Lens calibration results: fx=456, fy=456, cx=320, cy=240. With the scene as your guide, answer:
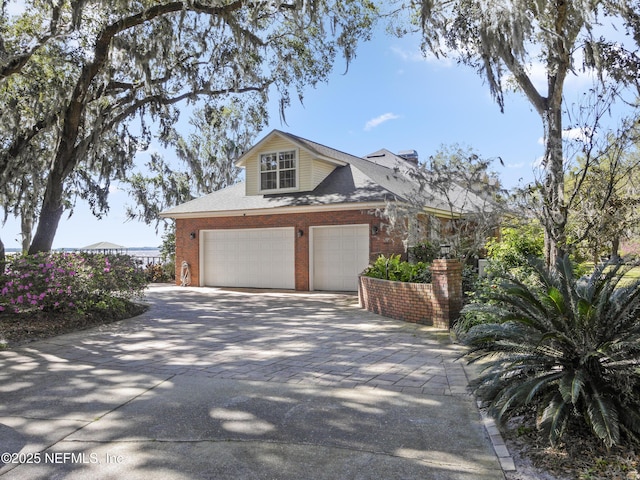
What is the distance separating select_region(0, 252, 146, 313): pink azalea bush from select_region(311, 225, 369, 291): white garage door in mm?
6343

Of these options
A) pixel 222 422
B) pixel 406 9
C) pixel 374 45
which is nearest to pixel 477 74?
pixel 406 9

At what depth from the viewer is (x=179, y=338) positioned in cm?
755

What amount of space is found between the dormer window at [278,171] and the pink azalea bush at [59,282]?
287 inches

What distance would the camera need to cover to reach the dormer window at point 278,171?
15781mm

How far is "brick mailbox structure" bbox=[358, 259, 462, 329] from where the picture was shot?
8.01m

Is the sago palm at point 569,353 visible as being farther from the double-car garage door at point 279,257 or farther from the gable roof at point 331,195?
the double-car garage door at point 279,257

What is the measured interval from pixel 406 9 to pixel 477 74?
3082mm

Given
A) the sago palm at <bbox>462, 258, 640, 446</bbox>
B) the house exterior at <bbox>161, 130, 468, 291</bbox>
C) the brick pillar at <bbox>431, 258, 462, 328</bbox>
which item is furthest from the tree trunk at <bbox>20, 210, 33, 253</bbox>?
the sago palm at <bbox>462, 258, 640, 446</bbox>

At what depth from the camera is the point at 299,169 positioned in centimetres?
1558

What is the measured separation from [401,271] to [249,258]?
7353 mm

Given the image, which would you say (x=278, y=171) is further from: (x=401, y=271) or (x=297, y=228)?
(x=401, y=271)

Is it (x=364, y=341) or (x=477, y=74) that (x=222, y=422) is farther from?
(x=477, y=74)

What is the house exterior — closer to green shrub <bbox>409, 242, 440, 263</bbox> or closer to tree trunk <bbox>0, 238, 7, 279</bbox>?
green shrub <bbox>409, 242, 440, 263</bbox>

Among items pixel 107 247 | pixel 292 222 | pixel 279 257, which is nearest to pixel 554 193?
pixel 292 222
